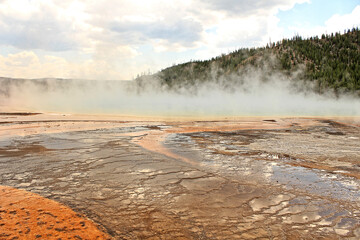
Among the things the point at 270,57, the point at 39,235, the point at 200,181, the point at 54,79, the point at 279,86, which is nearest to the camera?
the point at 39,235

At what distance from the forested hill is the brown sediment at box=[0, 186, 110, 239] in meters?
51.9

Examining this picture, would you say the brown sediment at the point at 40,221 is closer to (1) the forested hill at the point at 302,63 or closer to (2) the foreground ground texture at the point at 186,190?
(2) the foreground ground texture at the point at 186,190

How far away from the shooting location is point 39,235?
2.95 metres

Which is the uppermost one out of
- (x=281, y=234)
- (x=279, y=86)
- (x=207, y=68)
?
(x=207, y=68)

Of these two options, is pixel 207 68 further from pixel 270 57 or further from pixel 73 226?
pixel 73 226

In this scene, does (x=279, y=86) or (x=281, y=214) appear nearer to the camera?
(x=281, y=214)

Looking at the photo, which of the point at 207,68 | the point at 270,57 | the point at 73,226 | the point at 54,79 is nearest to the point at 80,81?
the point at 54,79

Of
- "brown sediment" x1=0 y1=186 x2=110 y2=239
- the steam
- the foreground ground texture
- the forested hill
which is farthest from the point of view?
the forested hill

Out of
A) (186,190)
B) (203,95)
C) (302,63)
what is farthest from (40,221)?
(302,63)

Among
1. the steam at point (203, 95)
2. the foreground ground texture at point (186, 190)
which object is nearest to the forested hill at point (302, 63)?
the steam at point (203, 95)

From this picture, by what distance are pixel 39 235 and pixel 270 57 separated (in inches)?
2719

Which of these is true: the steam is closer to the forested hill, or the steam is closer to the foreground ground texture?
the forested hill

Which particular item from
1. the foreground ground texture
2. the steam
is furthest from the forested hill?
the foreground ground texture

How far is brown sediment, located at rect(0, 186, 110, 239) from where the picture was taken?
9.75ft
